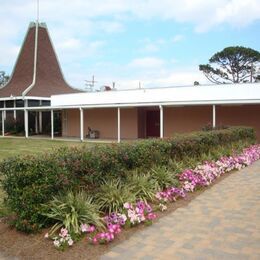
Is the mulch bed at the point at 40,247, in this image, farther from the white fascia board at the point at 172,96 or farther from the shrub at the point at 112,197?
the white fascia board at the point at 172,96

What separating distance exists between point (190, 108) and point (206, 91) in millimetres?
2111

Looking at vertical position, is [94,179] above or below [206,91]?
below

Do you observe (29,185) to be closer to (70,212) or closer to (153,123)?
(70,212)

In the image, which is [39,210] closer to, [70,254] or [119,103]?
[70,254]

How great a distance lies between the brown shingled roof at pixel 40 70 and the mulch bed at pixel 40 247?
3150cm

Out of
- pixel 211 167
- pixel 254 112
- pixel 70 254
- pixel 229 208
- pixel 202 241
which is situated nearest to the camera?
pixel 70 254

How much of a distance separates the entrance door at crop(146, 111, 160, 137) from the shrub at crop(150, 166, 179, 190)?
1915 centimetres

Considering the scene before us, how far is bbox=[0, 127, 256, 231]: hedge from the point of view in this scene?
471 centimetres

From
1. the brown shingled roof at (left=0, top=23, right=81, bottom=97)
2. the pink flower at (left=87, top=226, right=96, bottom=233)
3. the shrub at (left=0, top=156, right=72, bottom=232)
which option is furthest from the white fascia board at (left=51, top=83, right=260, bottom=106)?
the shrub at (left=0, top=156, right=72, bottom=232)

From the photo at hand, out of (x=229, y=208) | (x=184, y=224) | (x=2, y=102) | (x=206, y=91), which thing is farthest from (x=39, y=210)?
(x=2, y=102)

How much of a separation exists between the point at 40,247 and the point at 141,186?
2.36 metres

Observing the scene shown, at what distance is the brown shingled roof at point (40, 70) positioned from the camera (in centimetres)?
3641

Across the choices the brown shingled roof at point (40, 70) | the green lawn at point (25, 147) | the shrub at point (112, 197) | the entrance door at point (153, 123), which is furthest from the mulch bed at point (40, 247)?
the brown shingled roof at point (40, 70)

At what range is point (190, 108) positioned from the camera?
2381cm
